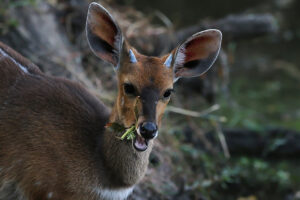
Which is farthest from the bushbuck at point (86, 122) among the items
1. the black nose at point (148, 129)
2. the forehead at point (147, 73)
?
the black nose at point (148, 129)

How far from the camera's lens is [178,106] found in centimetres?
575

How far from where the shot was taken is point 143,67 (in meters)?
3.32

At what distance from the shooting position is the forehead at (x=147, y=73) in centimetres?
325

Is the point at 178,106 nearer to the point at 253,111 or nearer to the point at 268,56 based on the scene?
the point at 253,111

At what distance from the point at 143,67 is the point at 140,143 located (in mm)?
510

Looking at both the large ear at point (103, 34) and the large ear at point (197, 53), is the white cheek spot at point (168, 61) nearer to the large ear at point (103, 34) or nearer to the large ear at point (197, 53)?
the large ear at point (197, 53)

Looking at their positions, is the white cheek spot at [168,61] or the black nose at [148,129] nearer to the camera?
the black nose at [148,129]

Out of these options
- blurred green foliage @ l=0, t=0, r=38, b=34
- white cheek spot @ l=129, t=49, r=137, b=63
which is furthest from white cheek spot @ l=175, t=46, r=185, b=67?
blurred green foliage @ l=0, t=0, r=38, b=34

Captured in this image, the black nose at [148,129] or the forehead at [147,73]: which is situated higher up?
the forehead at [147,73]

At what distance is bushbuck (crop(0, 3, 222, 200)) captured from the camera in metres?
3.34

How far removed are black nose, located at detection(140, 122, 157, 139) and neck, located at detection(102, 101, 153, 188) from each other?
1.35 feet

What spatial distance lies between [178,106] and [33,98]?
2.46 m

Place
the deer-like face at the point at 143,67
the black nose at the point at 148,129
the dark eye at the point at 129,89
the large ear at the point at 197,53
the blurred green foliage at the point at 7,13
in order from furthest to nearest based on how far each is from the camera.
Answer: the blurred green foliage at the point at 7,13 < the large ear at the point at 197,53 < the dark eye at the point at 129,89 < the deer-like face at the point at 143,67 < the black nose at the point at 148,129

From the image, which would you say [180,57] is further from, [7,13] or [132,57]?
[7,13]
